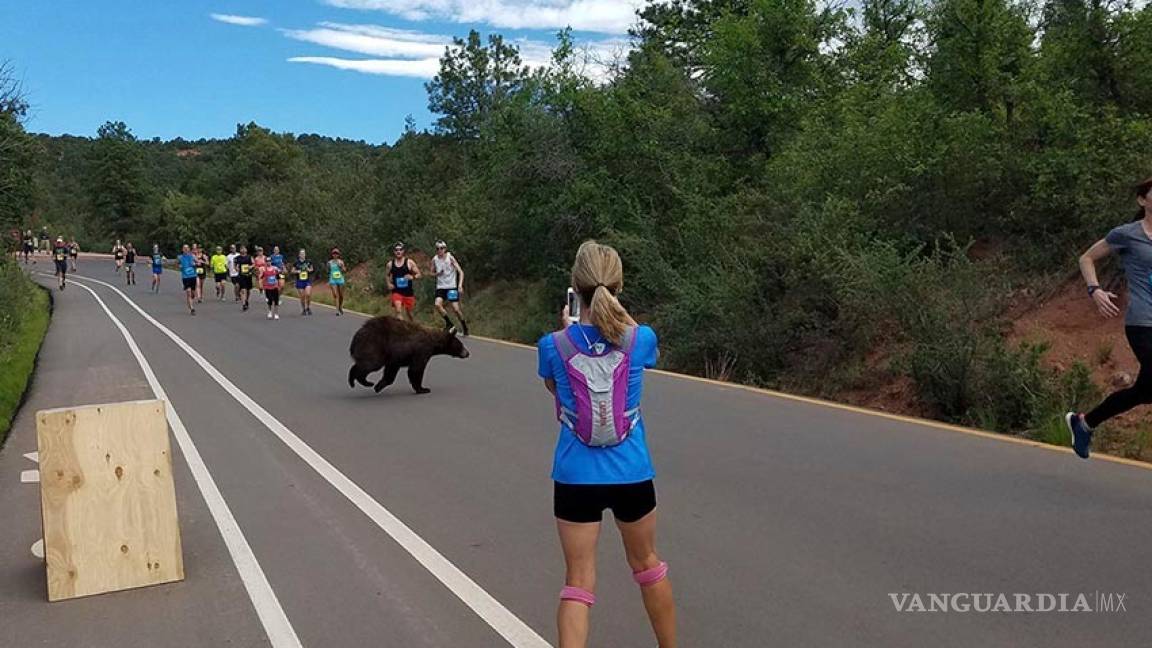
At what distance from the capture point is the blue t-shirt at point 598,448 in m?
4.01

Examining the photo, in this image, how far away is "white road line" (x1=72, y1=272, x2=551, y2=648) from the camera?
5074 mm

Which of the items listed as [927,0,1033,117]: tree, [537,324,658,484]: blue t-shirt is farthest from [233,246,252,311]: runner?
[537,324,658,484]: blue t-shirt

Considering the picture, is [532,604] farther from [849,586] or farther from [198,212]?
[198,212]

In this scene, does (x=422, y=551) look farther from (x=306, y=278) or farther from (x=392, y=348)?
(x=306, y=278)

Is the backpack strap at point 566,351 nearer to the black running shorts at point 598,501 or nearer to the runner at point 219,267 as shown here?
the black running shorts at point 598,501

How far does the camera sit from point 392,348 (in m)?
12.9

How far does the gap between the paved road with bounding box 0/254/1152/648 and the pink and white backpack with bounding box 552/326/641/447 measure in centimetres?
136

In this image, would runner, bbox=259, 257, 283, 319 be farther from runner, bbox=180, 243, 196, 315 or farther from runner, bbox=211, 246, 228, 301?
runner, bbox=211, 246, 228, 301

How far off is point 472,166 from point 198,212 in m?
43.1

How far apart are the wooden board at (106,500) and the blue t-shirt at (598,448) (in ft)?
10.2

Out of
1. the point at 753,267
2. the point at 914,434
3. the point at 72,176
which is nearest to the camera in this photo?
the point at 914,434

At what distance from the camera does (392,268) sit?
65.9 feet

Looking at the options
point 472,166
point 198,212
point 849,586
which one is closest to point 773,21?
point 849,586

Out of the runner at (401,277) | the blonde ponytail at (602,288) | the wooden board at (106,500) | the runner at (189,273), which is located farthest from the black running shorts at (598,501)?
the runner at (189,273)
